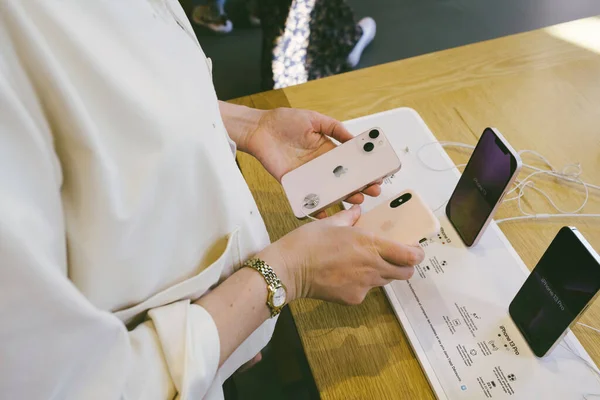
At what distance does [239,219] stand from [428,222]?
10.3 inches

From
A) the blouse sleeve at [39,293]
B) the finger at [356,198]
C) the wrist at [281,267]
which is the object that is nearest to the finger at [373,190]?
the finger at [356,198]

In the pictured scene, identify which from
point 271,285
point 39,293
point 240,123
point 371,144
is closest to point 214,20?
point 240,123

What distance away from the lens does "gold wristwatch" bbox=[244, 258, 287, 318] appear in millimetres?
536

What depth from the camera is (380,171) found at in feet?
2.36

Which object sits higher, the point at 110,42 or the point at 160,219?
the point at 110,42

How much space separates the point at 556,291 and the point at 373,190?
0.95 feet

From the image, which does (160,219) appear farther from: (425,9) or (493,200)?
(425,9)

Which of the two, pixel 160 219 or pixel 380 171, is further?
pixel 380 171

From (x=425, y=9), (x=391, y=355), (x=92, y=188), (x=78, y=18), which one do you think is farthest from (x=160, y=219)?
(x=425, y=9)

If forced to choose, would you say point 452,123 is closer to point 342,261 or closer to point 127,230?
point 342,261

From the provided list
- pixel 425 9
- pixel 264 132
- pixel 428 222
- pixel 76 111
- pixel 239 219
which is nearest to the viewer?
pixel 76 111

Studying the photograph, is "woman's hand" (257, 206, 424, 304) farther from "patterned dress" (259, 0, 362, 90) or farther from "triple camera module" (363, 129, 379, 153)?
"patterned dress" (259, 0, 362, 90)

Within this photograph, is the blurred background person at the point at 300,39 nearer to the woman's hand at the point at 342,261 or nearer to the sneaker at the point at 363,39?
the sneaker at the point at 363,39

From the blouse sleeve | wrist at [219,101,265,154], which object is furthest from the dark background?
the blouse sleeve
